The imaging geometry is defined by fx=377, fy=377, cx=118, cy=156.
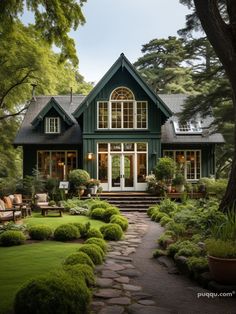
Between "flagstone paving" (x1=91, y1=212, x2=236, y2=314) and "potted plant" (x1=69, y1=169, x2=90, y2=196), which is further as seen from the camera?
"potted plant" (x1=69, y1=169, x2=90, y2=196)

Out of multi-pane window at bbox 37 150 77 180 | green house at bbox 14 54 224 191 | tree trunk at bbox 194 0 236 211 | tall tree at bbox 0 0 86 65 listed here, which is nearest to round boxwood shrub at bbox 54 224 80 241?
tree trunk at bbox 194 0 236 211

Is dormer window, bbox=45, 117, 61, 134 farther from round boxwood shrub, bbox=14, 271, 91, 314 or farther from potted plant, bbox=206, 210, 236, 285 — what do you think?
round boxwood shrub, bbox=14, 271, 91, 314

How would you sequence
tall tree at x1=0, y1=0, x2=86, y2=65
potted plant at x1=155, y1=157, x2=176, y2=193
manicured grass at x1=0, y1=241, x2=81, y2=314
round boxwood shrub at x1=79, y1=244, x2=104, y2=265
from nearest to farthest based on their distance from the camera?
manicured grass at x1=0, y1=241, x2=81, y2=314, tall tree at x1=0, y1=0, x2=86, y2=65, round boxwood shrub at x1=79, y1=244, x2=104, y2=265, potted plant at x1=155, y1=157, x2=176, y2=193

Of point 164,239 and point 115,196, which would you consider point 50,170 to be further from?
point 164,239

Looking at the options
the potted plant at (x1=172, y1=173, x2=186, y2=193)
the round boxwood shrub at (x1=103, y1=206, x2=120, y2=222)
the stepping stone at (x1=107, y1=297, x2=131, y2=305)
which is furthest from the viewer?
the potted plant at (x1=172, y1=173, x2=186, y2=193)

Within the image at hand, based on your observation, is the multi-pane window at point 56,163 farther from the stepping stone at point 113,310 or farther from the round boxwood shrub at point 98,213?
the stepping stone at point 113,310

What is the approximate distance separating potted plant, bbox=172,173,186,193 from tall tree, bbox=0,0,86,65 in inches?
510

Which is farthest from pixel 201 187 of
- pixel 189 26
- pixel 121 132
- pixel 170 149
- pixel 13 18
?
pixel 13 18

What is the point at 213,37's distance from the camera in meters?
9.90

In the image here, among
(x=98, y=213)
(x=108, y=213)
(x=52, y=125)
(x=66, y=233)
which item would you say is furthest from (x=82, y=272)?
(x=52, y=125)

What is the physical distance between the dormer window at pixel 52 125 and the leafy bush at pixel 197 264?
16.8 m

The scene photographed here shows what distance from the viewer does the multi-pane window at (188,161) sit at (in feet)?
73.6

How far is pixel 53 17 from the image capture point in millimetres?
7559

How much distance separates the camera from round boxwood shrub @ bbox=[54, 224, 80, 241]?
32.1 ft
